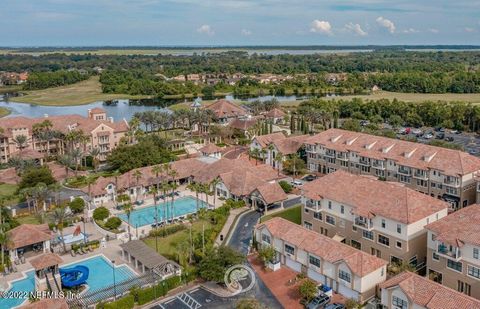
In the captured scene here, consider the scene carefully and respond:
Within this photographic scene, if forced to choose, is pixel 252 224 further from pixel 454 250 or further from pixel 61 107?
pixel 61 107

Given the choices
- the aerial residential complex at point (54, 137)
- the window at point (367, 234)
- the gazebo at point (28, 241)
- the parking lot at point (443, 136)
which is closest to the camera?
the window at point (367, 234)

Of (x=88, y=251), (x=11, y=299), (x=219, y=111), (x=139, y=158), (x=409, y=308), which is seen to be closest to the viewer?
(x=409, y=308)

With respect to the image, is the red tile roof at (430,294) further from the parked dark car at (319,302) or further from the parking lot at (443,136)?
the parking lot at (443,136)

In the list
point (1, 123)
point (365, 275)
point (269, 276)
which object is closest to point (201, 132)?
point (1, 123)

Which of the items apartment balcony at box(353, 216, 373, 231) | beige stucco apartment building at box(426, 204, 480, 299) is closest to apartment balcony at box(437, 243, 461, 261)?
beige stucco apartment building at box(426, 204, 480, 299)

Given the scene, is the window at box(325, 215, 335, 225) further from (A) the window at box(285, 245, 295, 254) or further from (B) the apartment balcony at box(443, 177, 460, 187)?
(B) the apartment balcony at box(443, 177, 460, 187)

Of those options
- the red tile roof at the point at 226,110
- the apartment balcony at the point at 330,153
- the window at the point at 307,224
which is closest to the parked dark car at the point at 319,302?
the window at the point at 307,224
